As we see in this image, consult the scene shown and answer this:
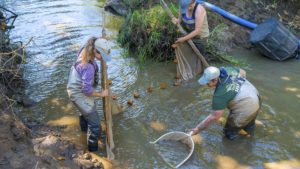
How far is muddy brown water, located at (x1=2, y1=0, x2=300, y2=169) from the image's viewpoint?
5.46 meters

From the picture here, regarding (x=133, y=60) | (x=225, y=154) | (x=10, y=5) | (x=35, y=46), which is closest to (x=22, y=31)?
(x=35, y=46)

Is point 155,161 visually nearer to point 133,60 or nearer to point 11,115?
point 11,115

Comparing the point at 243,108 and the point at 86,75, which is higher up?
the point at 86,75

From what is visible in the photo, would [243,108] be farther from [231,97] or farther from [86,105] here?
[86,105]

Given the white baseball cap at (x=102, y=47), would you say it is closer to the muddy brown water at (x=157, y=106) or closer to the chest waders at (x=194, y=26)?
the muddy brown water at (x=157, y=106)

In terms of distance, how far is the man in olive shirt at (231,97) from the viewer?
5.04 meters

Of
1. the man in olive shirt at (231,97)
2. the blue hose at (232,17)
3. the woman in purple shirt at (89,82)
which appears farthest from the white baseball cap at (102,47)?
the blue hose at (232,17)

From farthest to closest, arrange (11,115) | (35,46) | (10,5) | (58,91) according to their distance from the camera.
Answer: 1. (10,5)
2. (35,46)
3. (58,91)
4. (11,115)

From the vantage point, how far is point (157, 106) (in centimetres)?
668

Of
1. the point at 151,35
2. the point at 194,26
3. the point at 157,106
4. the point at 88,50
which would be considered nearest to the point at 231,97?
the point at 157,106

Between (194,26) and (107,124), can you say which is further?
(194,26)

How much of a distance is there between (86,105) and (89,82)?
451 mm

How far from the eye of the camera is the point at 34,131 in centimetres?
566

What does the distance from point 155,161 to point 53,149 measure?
4.50 ft
